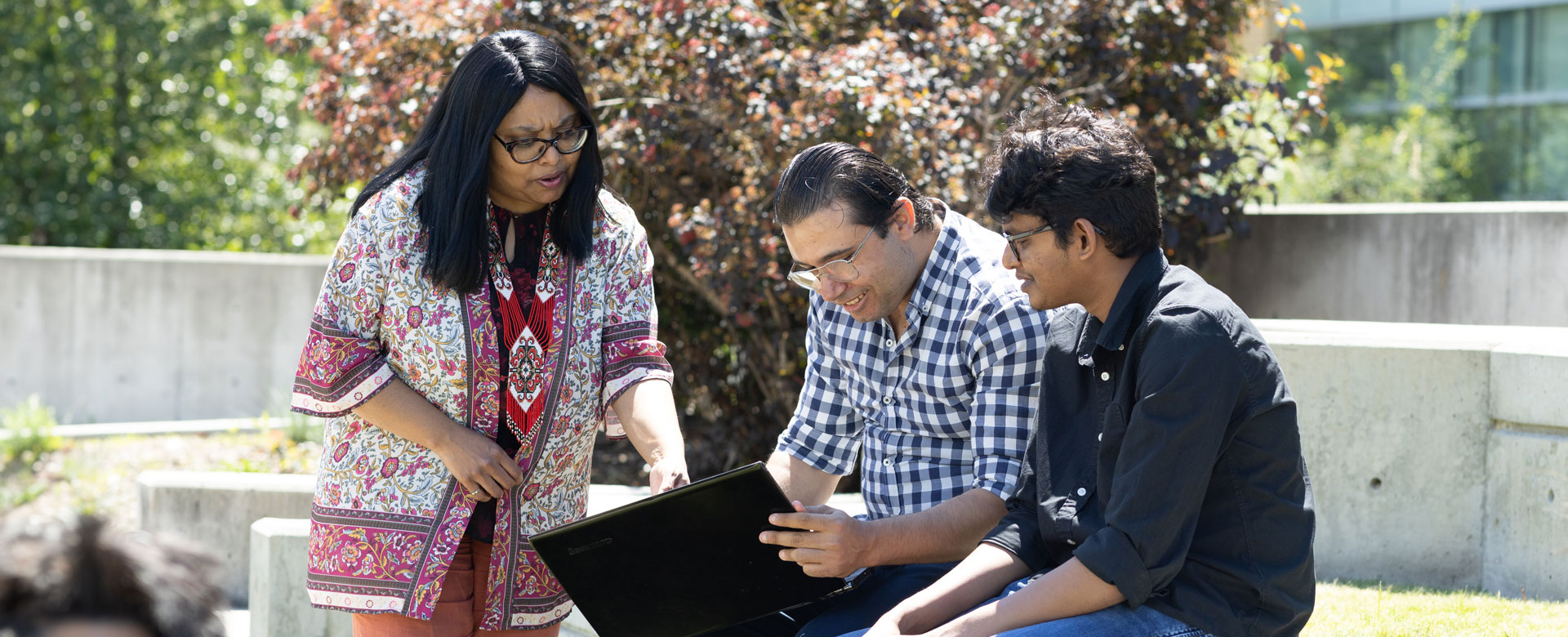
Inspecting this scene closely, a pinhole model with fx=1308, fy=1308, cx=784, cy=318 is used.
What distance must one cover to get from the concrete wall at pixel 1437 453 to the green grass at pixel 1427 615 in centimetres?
18

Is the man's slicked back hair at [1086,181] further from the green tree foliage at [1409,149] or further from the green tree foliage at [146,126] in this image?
the green tree foliage at [146,126]

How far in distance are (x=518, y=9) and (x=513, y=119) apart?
305cm

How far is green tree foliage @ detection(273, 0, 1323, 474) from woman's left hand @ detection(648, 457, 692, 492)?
222 centimetres

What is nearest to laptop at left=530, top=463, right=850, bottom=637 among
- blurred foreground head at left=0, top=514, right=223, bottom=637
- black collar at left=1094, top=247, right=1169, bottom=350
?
black collar at left=1094, top=247, right=1169, bottom=350

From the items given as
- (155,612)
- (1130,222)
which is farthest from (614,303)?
(155,612)

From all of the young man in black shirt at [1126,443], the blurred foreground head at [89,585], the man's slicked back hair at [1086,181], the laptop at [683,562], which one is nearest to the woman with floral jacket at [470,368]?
the laptop at [683,562]

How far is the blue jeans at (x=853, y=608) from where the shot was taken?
2789 millimetres

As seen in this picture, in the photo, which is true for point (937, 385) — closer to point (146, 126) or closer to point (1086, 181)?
point (1086, 181)

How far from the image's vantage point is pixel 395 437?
2.74 meters

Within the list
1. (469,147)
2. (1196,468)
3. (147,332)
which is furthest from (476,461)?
(147,332)

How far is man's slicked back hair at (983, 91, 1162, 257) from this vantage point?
92.7 inches

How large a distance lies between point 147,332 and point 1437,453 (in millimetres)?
8857

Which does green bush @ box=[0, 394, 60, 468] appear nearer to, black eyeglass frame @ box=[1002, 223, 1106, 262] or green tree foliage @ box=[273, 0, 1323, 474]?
green tree foliage @ box=[273, 0, 1323, 474]

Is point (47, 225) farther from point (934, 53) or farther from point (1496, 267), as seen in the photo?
point (1496, 267)
